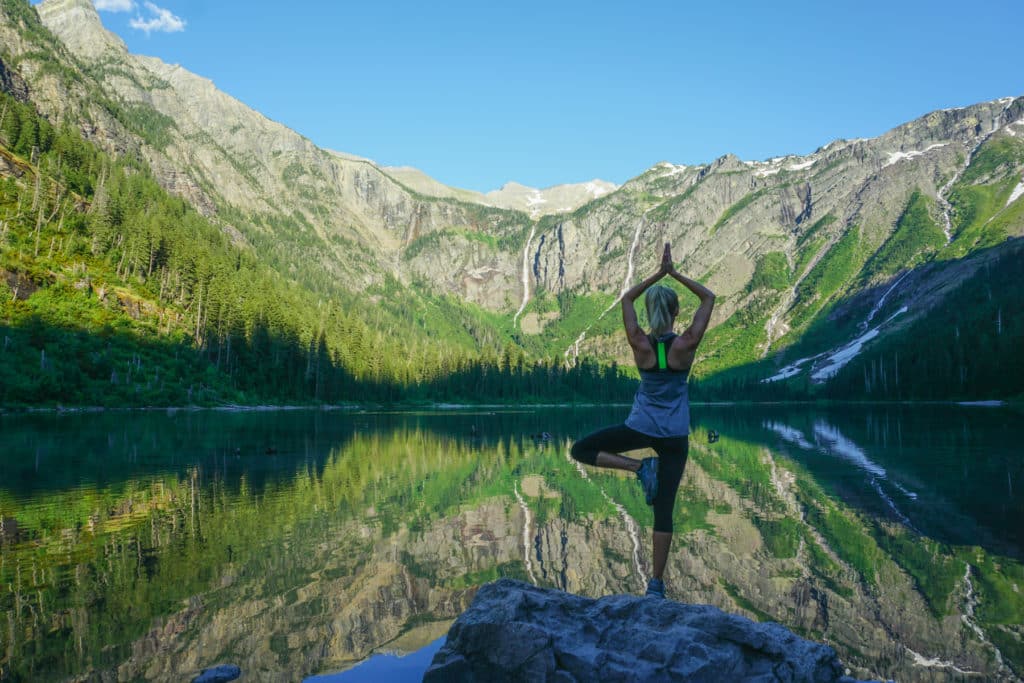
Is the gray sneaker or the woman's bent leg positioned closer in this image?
the gray sneaker

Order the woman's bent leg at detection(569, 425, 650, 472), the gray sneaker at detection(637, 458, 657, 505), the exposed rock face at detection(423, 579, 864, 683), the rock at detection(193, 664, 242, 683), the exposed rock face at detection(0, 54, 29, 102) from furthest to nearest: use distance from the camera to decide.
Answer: the exposed rock face at detection(0, 54, 29, 102) → the woman's bent leg at detection(569, 425, 650, 472) → the gray sneaker at detection(637, 458, 657, 505) → the rock at detection(193, 664, 242, 683) → the exposed rock face at detection(423, 579, 864, 683)

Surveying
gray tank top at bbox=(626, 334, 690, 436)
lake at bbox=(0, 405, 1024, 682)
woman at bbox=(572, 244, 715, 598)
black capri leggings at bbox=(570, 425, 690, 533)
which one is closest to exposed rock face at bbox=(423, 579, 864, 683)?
woman at bbox=(572, 244, 715, 598)

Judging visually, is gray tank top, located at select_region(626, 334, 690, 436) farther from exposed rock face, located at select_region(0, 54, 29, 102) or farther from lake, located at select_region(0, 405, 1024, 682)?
exposed rock face, located at select_region(0, 54, 29, 102)

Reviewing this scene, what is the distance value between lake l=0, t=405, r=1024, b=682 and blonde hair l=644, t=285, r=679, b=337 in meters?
5.64

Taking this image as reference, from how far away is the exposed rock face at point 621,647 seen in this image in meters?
7.99

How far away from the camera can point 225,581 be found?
13.3m

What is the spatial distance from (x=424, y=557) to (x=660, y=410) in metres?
8.70

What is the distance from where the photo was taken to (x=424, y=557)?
16.2 m

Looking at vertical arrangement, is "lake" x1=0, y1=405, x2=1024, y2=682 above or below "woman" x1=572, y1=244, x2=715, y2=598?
below

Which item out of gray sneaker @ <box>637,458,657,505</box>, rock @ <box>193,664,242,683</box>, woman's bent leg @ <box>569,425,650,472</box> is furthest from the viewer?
woman's bent leg @ <box>569,425,650,472</box>

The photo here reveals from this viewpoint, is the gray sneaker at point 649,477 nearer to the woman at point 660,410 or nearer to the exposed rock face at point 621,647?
the woman at point 660,410

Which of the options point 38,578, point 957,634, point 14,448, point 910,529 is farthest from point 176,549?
point 14,448

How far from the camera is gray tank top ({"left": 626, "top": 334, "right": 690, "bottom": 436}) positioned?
9875 mm

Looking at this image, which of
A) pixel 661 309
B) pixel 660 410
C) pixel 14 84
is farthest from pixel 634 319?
pixel 14 84
